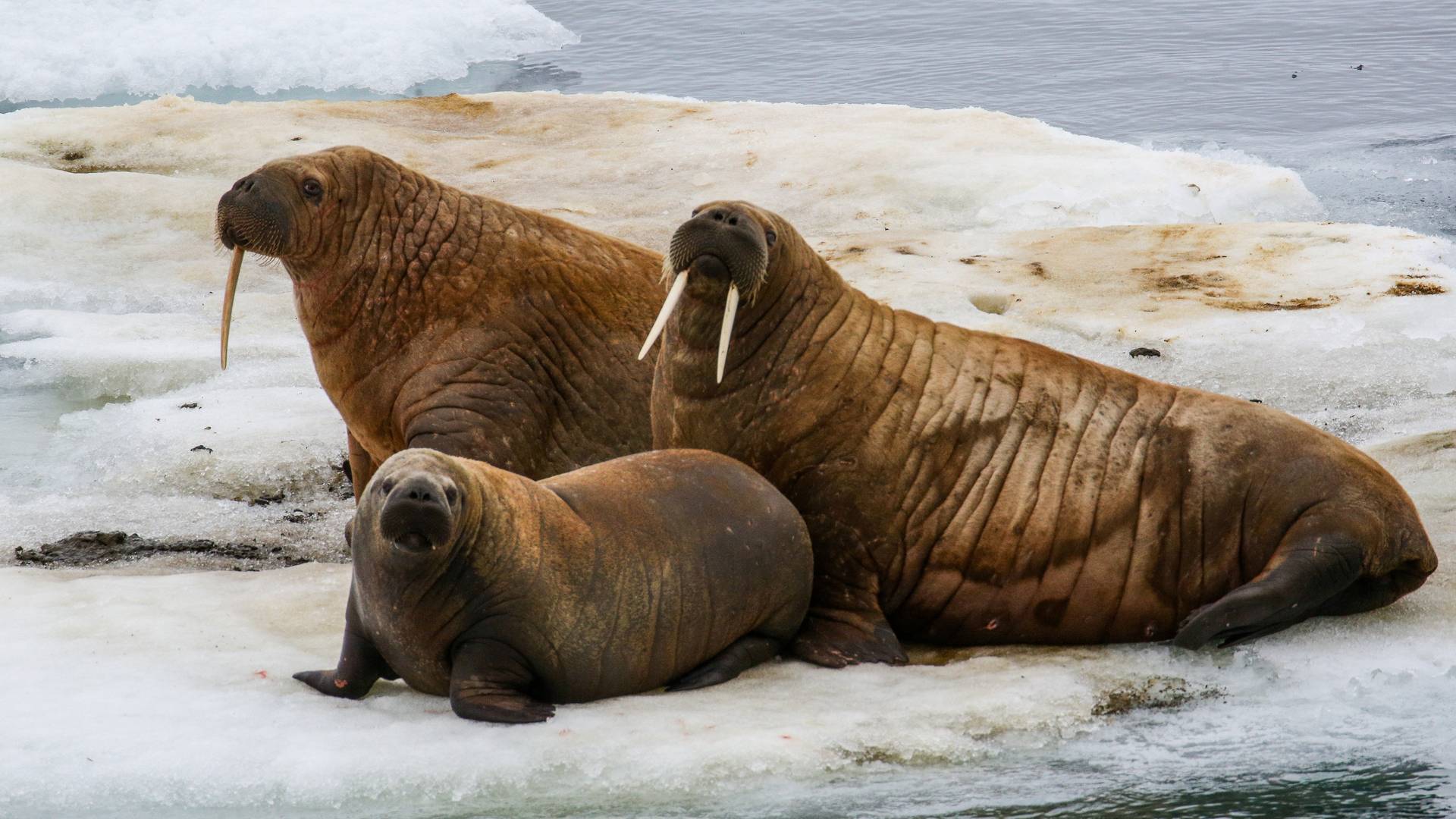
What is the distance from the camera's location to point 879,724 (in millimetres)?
4516

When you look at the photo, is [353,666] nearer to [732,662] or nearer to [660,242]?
[732,662]

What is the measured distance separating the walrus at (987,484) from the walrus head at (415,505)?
0.97m

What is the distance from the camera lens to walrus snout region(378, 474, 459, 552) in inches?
172

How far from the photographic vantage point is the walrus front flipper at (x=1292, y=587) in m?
5.06

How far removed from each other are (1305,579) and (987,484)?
1.01 metres

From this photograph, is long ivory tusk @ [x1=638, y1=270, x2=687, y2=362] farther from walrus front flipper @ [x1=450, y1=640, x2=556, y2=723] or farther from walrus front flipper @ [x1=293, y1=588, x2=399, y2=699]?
walrus front flipper @ [x1=293, y1=588, x2=399, y2=699]

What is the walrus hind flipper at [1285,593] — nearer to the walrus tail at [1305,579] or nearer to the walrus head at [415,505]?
the walrus tail at [1305,579]

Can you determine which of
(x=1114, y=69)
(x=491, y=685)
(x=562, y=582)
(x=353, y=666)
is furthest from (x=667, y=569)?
(x=1114, y=69)

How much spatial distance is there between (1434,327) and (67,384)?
23.3 feet

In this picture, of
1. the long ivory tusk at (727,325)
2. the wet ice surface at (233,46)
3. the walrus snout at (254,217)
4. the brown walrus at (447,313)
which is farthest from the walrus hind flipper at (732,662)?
the wet ice surface at (233,46)

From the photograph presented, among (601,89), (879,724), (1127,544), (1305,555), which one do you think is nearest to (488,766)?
(879,724)

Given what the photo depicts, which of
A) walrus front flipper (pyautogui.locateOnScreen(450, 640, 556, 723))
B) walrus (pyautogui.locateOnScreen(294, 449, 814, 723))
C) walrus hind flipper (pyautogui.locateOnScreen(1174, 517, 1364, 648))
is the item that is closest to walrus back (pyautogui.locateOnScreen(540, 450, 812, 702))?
walrus (pyautogui.locateOnScreen(294, 449, 814, 723))

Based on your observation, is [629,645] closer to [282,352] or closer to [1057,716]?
[1057,716]

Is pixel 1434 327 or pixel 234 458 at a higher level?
pixel 1434 327
